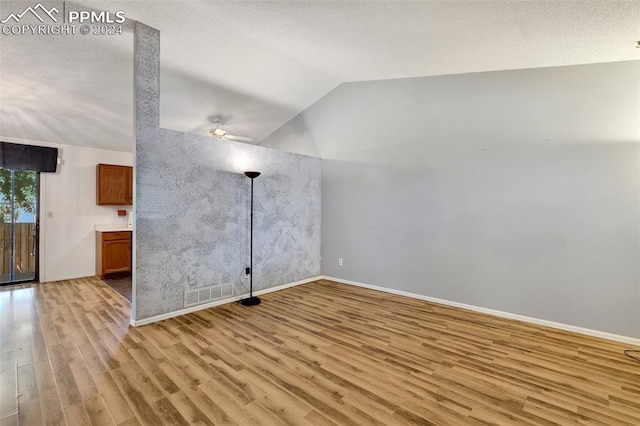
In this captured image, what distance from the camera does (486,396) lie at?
2.01 metres

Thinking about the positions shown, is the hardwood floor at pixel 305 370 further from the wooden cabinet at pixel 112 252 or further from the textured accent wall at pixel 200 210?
the wooden cabinet at pixel 112 252

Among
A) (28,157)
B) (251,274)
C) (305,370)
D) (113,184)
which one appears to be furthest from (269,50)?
(28,157)

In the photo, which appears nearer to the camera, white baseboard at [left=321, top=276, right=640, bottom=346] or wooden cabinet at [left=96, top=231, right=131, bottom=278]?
white baseboard at [left=321, top=276, right=640, bottom=346]

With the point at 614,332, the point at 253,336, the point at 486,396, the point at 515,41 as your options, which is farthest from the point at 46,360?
the point at 614,332

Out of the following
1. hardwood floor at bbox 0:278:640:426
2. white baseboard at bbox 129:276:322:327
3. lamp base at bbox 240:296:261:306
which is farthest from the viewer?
lamp base at bbox 240:296:261:306

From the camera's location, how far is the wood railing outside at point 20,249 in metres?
4.90

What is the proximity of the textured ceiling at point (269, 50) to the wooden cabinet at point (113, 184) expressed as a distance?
670mm

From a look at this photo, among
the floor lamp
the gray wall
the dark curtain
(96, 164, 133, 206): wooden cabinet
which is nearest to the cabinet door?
(96, 164, 133, 206): wooden cabinet

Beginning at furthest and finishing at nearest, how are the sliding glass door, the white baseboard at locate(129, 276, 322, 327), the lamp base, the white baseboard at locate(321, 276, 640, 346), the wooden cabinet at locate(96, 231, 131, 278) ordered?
1. the wooden cabinet at locate(96, 231, 131, 278)
2. the sliding glass door
3. the lamp base
4. the white baseboard at locate(129, 276, 322, 327)
5. the white baseboard at locate(321, 276, 640, 346)

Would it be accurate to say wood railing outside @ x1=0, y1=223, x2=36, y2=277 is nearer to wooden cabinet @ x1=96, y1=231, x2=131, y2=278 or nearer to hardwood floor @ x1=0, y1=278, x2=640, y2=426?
wooden cabinet @ x1=96, y1=231, x2=131, y2=278

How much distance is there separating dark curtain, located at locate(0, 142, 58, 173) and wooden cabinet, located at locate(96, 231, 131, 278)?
1.41 meters

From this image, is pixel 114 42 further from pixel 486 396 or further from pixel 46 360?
pixel 486 396

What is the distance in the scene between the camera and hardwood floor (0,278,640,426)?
1.83 m

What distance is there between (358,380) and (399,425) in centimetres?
50
